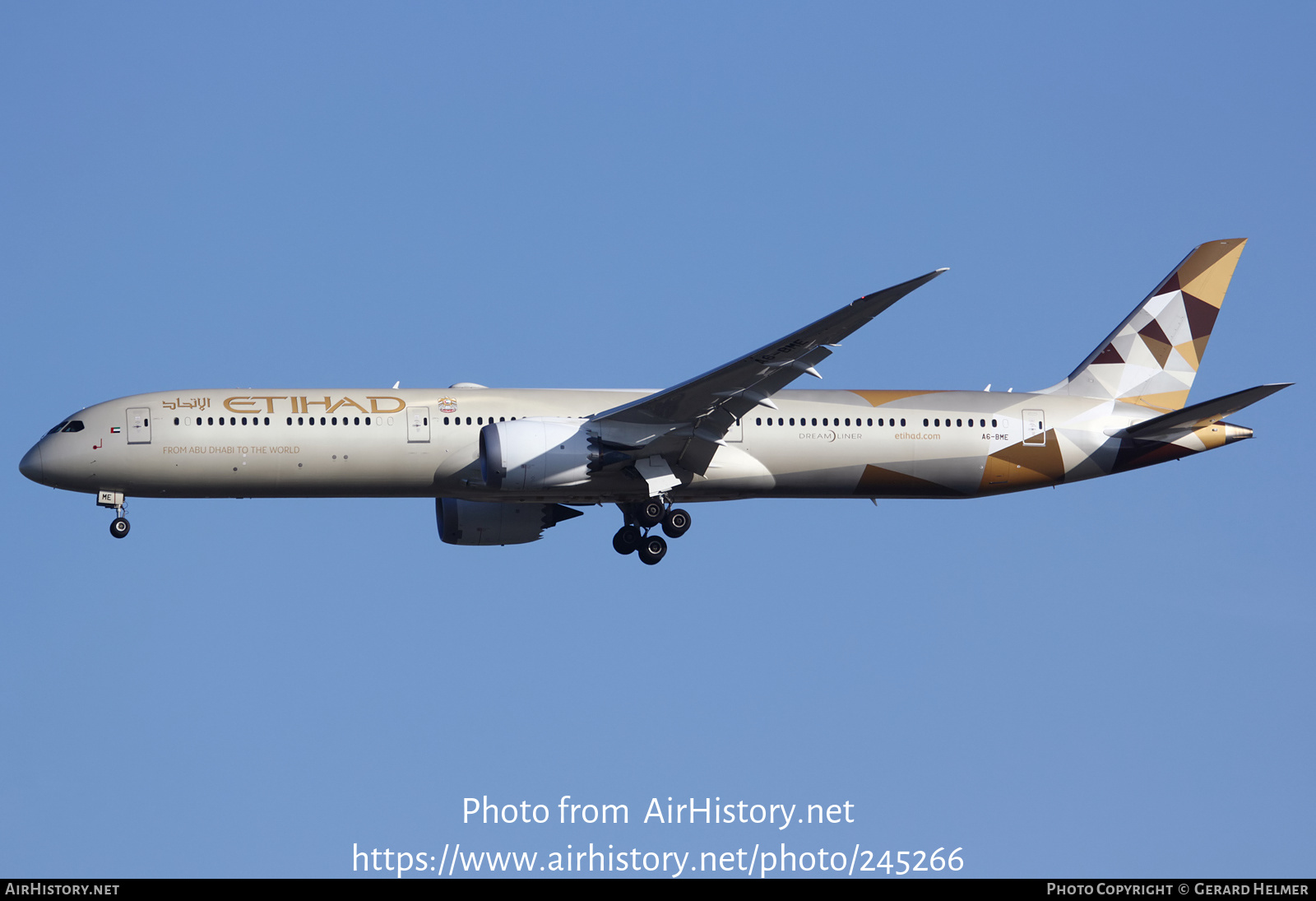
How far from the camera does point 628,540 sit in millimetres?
43625

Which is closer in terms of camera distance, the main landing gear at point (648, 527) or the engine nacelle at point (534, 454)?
the engine nacelle at point (534, 454)

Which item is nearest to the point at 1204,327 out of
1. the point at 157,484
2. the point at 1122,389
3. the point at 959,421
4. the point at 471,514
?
the point at 1122,389

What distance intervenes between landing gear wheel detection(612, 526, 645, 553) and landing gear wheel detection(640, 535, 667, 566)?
36 centimetres

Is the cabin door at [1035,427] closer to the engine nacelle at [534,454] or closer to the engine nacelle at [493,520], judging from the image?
the engine nacelle at [534,454]

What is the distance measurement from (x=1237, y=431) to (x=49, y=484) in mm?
29517

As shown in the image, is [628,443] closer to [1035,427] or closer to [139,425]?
[1035,427]

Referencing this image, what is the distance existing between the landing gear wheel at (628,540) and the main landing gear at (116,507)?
12018mm

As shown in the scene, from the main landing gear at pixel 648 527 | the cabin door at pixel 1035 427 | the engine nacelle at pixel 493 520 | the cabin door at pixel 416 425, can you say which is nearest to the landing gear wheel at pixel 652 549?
the main landing gear at pixel 648 527

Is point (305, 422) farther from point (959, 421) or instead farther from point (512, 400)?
point (959, 421)

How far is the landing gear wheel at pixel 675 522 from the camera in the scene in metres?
42.6

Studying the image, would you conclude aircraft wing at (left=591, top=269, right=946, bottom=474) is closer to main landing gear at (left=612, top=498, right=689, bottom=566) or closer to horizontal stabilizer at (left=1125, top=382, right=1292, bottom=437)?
main landing gear at (left=612, top=498, right=689, bottom=566)

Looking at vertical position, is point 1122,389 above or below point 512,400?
above
